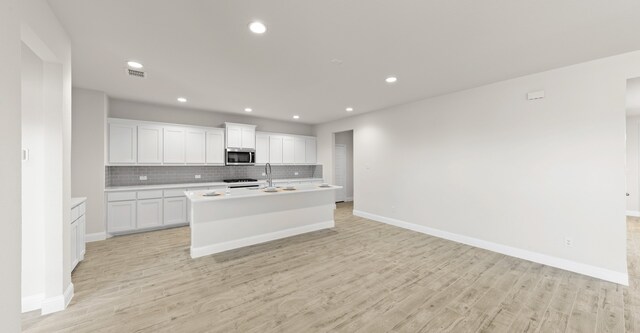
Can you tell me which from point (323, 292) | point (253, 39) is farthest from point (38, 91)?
point (323, 292)

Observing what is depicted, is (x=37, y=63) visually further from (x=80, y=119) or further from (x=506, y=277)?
(x=506, y=277)

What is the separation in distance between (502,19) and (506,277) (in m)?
2.91

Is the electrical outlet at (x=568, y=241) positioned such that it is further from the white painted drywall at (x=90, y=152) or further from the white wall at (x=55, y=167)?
the white painted drywall at (x=90, y=152)

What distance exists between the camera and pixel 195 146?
5516 mm

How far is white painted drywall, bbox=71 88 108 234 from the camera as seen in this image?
4.10 m

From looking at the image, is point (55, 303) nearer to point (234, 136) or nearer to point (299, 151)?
point (234, 136)

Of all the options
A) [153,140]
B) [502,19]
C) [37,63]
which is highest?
[502,19]

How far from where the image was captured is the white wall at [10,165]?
1.17m

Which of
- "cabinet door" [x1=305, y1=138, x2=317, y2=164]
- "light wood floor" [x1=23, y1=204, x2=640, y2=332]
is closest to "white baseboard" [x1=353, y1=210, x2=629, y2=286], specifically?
"light wood floor" [x1=23, y1=204, x2=640, y2=332]

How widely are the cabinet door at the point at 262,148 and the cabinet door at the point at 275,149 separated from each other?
0.40 feet

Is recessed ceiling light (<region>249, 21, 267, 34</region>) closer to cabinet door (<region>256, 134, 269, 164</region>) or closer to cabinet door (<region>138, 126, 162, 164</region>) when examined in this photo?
cabinet door (<region>138, 126, 162, 164</region>)

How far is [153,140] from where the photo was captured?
16.5ft

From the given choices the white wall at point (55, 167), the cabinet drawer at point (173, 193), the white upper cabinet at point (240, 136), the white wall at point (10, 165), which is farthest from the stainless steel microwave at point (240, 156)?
the white wall at point (10, 165)

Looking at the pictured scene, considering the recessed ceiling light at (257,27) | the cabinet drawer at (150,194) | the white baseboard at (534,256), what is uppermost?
the recessed ceiling light at (257,27)
